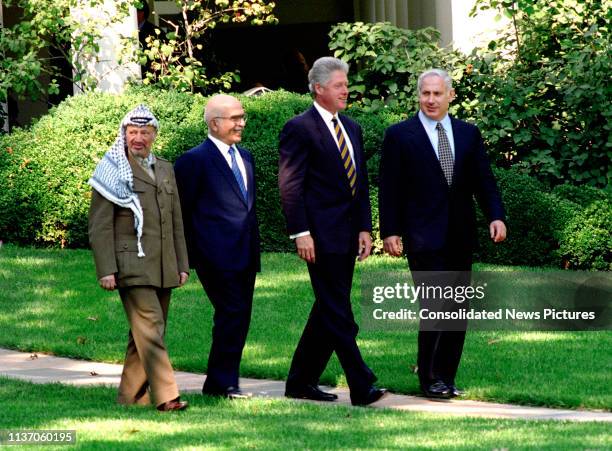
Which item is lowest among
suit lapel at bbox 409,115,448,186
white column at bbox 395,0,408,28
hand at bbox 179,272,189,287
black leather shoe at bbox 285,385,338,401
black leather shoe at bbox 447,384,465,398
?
black leather shoe at bbox 447,384,465,398

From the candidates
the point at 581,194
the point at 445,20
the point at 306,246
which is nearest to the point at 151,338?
the point at 306,246

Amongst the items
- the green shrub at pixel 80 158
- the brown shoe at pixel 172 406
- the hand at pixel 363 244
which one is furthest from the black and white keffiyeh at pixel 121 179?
the green shrub at pixel 80 158

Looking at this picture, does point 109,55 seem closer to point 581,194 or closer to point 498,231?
point 581,194

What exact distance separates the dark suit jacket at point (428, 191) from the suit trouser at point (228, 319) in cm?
99

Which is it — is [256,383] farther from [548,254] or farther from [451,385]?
[548,254]

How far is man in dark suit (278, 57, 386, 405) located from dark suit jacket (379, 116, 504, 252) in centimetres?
31

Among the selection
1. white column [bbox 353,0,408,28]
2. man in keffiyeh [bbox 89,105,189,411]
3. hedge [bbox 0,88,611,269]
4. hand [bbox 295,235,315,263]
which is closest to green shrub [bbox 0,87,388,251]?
hedge [bbox 0,88,611,269]

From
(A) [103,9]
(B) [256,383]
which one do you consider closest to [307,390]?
(B) [256,383]

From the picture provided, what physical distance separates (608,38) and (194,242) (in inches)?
304

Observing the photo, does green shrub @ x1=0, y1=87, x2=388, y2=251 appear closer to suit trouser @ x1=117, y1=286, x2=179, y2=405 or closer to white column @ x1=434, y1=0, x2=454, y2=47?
white column @ x1=434, y1=0, x2=454, y2=47

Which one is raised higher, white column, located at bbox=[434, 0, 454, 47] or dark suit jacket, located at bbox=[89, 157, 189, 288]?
white column, located at bbox=[434, 0, 454, 47]

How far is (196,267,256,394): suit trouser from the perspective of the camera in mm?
8094

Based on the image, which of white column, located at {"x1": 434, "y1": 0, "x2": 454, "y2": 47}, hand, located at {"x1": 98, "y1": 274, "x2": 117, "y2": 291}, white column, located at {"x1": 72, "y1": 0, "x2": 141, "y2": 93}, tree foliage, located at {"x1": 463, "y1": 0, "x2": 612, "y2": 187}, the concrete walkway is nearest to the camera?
hand, located at {"x1": 98, "y1": 274, "x2": 117, "y2": 291}

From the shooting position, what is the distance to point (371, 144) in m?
13.9
